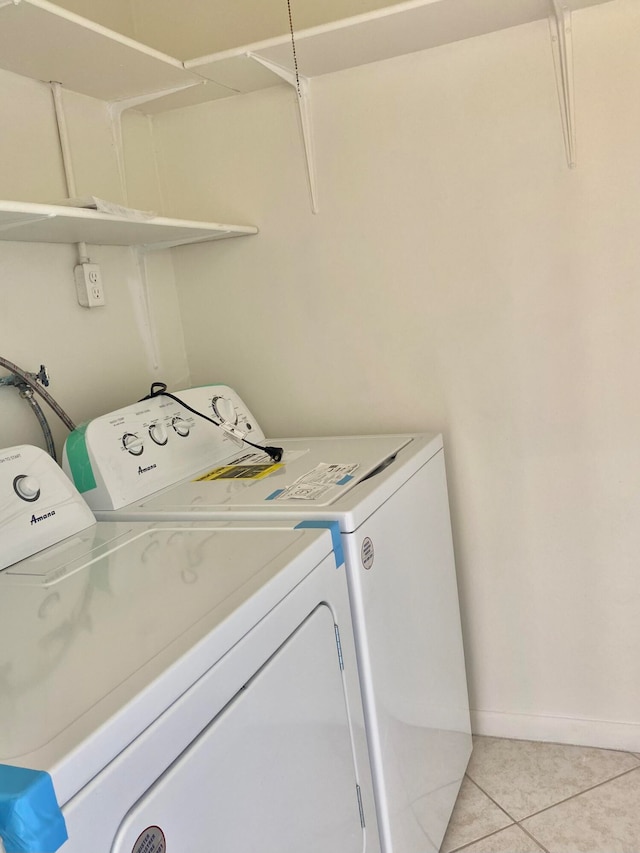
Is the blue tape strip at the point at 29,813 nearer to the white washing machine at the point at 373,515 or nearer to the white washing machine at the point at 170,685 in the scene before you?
the white washing machine at the point at 170,685

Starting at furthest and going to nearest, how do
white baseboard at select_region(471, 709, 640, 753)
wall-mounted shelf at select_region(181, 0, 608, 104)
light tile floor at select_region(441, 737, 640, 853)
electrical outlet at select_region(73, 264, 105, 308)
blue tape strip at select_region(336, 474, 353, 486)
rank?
white baseboard at select_region(471, 709, 640, 753), electrical outlet at select_region(73, 264, 105, 308), light tile floor at select_region(441, 737, 640, 853), wall-mounted shelf at select_region(181, 0, 608, 104), blue tape strip at select_region(336, 474, 353, 486)

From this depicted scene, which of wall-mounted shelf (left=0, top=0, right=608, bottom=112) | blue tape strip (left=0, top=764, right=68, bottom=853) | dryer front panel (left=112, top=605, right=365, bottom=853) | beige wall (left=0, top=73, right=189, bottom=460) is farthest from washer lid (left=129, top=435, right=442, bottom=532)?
wall-mounted shelf (left=0, top=0, right=608, bottom=112)

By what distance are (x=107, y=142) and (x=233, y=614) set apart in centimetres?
158

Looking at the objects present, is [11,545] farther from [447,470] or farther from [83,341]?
[447,470]

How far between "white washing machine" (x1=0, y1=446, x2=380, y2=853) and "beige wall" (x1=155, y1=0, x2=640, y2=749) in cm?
88

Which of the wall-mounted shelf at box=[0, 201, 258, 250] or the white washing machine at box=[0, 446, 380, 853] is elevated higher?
the wall-mounted shelf at box=[0, 201, 258, 250]

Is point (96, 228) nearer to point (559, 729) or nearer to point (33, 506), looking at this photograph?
point (33, 506)

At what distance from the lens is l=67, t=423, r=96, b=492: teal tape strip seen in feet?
5.20

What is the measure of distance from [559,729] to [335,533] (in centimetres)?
125

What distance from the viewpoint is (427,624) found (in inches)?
69.2

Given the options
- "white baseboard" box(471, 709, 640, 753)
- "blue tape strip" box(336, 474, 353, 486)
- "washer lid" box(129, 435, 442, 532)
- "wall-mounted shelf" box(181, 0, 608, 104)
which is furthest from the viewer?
"white baseboard" box(471, 709, 640, 753)

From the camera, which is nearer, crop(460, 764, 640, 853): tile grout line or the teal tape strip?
the teal tape strip

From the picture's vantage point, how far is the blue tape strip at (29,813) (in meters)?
0.64

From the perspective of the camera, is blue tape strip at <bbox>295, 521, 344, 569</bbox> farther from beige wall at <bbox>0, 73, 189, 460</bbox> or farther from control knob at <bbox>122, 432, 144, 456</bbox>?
beige wall at <bbox>0, 73, 189, 460</bbox>
